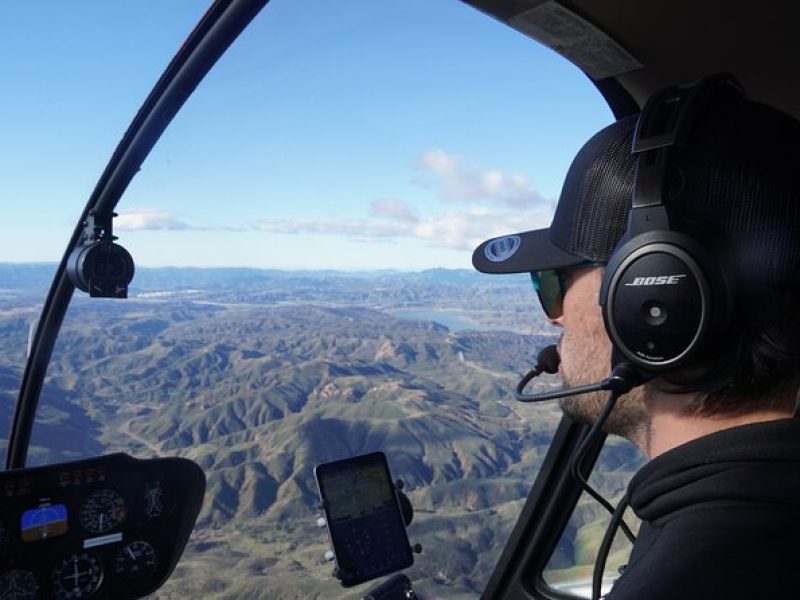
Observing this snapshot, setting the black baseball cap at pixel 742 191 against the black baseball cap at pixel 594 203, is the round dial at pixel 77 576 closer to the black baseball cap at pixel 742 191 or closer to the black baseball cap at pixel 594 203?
the black baseball cap at pixel 594 203

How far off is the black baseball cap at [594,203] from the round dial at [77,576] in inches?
66.8

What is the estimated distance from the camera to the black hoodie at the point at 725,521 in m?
0.66

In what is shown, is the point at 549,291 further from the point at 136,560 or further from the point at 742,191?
the point at 136,560

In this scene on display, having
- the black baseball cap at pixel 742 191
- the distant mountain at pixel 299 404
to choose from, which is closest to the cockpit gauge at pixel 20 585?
the distant mountain at pixel 299 404

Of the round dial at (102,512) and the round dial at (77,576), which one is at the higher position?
the round dial at (102,512)

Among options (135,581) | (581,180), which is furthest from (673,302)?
(135,581)

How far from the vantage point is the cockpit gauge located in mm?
1907

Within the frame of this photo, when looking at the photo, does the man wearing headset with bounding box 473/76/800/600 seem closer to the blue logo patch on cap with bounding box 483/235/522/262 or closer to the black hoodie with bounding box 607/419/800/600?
the black hoodie with bounding box 607/419/800/600

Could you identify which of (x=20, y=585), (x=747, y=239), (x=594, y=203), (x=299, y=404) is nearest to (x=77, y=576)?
(x=20, y=585)

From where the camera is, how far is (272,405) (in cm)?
431

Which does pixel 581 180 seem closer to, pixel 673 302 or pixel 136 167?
pixel 673 302

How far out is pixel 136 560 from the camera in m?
2.11

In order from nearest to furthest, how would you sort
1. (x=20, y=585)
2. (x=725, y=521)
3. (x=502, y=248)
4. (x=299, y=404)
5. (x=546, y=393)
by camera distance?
(x=725, y=521) < (x=546, y=393) < (x=502, y=248) < (x=20, y=585) < (x=299, y=404)

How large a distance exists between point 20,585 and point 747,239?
2065mm
